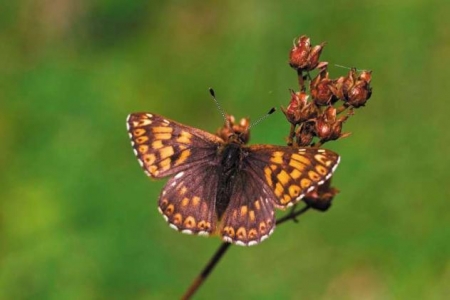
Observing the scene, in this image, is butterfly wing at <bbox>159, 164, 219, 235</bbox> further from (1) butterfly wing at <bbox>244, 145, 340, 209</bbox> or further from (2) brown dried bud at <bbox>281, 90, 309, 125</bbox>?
(2) brown dried bud at <bbox>281, 90, 309, 125</bbox>

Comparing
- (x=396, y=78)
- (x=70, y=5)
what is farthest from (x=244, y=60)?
(x=70, y=5)

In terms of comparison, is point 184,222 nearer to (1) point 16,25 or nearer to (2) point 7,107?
(2) point 7,107

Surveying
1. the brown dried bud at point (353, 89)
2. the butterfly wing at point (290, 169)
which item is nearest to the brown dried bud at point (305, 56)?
the brown dried bud at point (353, 89)

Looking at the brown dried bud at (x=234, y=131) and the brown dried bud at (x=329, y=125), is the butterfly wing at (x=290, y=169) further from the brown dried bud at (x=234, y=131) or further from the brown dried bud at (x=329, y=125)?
the brown dried bud at (x=234, y=131)

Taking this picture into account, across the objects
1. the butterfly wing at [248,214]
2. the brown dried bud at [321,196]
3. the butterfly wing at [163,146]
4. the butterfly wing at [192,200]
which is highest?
the butterfly wing at [163,146]

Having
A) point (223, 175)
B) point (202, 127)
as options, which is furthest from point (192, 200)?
point (202, 127)

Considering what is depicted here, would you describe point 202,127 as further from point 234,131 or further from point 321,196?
point 321,196

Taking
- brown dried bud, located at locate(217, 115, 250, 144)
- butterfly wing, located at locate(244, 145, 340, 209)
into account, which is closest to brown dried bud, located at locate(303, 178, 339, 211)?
butterfly wing, located at locate(244, 145, 340, 209)
